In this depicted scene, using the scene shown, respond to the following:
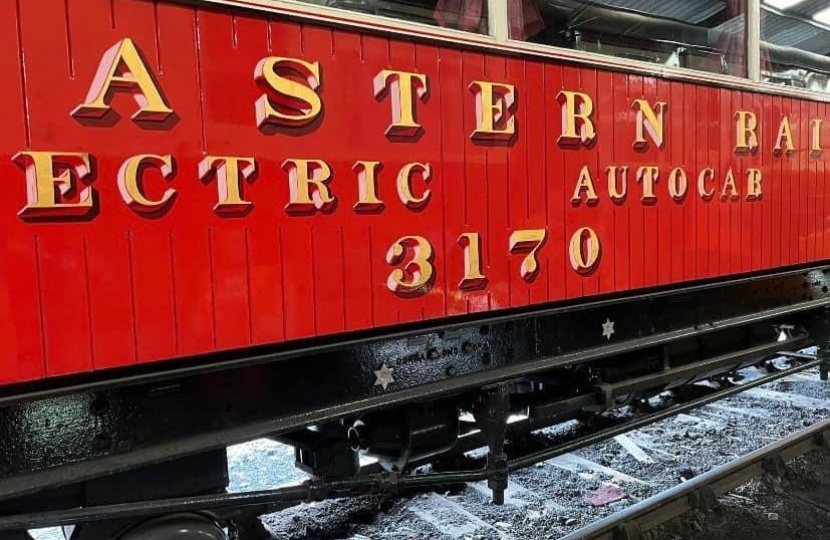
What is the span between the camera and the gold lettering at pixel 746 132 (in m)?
3.14

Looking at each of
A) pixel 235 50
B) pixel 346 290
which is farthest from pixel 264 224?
pixel 235 50

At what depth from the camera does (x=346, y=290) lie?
203cm

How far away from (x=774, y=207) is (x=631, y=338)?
1166 mm

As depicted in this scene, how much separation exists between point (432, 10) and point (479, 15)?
7.3 inches

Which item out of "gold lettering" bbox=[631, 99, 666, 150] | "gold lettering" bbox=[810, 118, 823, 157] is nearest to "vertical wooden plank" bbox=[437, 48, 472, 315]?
"gold lettering" bbox=[631, 99, 666, 150]

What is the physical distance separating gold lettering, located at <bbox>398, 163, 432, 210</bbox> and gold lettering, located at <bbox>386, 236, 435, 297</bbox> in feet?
0.37

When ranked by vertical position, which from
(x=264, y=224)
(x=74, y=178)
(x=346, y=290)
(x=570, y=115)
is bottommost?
(x=346, y=290)

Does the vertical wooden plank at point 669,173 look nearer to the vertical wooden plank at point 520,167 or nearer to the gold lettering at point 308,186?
the vertical wooden plank at point 520,167

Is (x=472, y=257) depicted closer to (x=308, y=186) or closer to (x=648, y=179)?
(x=308, y=186)

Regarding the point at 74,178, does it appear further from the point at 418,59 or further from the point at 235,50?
the point at 418,59

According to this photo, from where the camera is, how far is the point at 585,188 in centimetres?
259

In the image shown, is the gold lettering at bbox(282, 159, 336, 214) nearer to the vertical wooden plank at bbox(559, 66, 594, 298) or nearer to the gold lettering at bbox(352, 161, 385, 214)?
the gold lettering at bbox(352, 161, 385, 214)

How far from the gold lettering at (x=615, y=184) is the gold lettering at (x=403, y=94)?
0.96 metres

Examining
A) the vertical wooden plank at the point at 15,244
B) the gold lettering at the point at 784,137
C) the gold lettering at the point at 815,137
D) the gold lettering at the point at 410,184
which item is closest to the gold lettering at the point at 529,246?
the gold lettering at the point at 410,184
